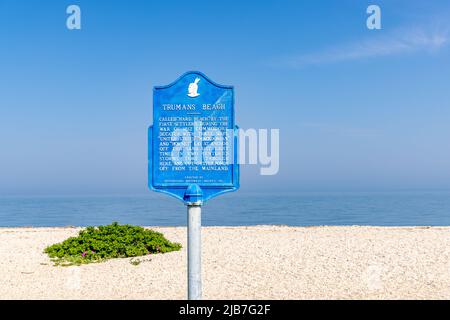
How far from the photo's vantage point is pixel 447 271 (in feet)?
33.9

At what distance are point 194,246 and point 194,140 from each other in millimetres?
1334

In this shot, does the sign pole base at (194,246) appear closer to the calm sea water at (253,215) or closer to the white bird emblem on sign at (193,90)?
the white bird emblem on sign at (193,90)

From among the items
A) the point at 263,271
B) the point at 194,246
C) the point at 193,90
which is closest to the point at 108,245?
the point at 263,271

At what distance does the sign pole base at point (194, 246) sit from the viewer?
6.52 meters

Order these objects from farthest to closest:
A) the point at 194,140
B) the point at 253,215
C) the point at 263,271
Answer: the point at 253,215
the point at 263,271
the point at 194,140

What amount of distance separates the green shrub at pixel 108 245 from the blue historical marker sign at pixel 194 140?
19.2 ft

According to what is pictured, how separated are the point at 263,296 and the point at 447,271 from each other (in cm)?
423

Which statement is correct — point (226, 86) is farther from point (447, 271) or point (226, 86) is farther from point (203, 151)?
point (447, 271)

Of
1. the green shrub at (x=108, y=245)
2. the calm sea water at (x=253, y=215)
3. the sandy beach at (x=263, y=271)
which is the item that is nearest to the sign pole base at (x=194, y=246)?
the sandy beach at (x=263, y=271)

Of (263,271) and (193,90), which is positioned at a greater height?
(193,90)

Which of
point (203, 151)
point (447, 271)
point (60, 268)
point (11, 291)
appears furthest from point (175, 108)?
point (447, 271)

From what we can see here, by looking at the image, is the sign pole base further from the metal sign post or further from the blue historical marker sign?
the blue historical marker sign

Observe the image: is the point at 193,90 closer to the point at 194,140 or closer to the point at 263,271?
the point at 194,140

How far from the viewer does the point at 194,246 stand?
6.57 metres
